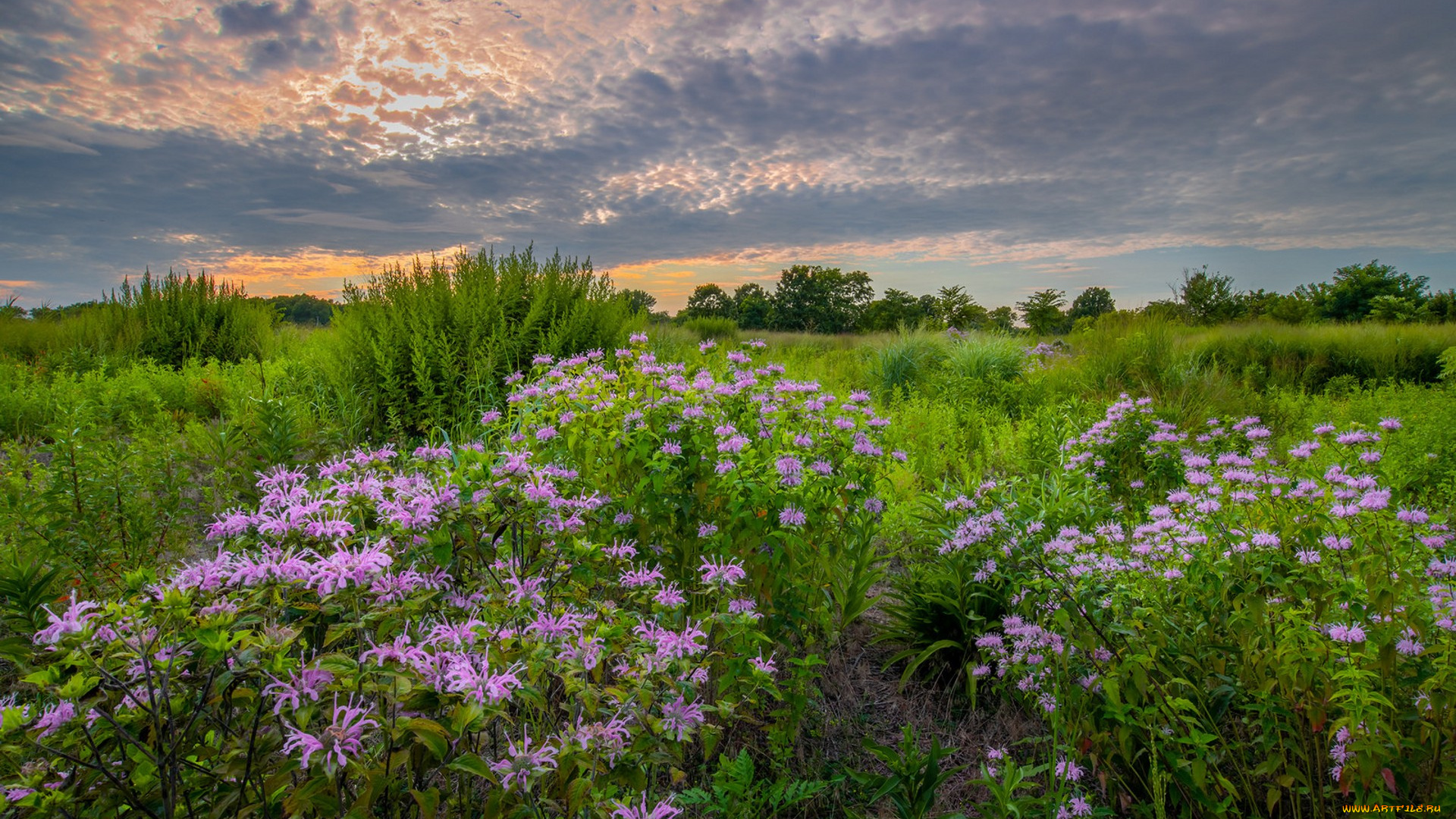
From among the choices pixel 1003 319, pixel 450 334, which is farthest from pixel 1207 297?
pixel 450 334

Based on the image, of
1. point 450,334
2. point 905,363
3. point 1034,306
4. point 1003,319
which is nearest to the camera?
point 450,334

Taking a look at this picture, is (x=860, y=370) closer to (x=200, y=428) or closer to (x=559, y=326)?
(x=559, y=326)

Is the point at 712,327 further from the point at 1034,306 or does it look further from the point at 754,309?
the point at 754,309

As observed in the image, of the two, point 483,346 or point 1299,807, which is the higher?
point 483,346

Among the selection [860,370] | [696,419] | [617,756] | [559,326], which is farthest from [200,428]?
[860,370]

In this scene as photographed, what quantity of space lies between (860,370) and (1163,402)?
15.1 feet

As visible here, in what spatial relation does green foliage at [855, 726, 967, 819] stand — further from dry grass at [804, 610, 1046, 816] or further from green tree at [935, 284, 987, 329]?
green tree at [935, 284, 987, 329]

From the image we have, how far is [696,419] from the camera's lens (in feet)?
7.91

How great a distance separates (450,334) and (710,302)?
50420 mm

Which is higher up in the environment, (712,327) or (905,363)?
(712,327)

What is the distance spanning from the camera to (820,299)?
50.5 meters

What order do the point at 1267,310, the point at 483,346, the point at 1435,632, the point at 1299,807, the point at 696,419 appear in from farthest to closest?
1. the point at 1267,310
2. the point at 483,346
3. the point at 696,419
4. the point at 1299,807
5. the point at 1435,632

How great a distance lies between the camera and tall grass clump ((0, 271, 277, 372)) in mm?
10138

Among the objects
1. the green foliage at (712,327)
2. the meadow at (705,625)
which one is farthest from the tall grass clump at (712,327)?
the meadow at (705,625)
